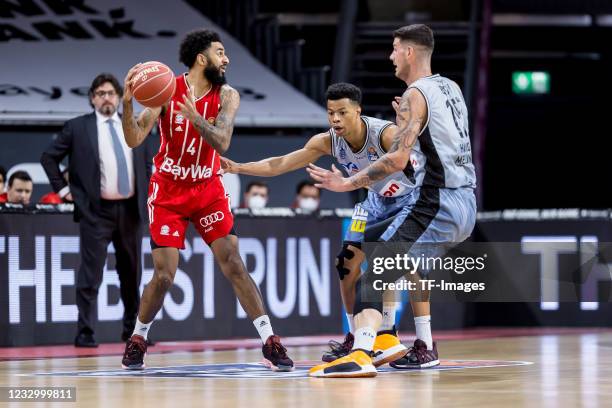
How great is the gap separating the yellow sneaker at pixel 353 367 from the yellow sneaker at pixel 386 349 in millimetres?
598

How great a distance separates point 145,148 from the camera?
415 inches

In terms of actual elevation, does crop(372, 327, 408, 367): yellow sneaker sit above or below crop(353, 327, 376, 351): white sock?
below

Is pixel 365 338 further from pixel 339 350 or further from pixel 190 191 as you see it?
pixel 190 191

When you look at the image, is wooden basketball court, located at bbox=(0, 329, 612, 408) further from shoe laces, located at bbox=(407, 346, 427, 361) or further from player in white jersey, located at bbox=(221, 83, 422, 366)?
player in white jersey, located at bbox=(221, 83, 422, 366)

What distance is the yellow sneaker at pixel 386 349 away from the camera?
764 cm

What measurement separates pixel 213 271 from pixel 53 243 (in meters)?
1.47

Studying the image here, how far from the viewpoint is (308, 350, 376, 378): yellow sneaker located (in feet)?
22.9

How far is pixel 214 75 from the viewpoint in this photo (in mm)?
7793

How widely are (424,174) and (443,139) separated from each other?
0.90ft

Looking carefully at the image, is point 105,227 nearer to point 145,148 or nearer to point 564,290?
point 145,148

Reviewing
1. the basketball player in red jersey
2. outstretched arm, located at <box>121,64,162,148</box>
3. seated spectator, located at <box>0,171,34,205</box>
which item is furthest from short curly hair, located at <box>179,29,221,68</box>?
seated spectator, located at <box>0,171,34,205</box>

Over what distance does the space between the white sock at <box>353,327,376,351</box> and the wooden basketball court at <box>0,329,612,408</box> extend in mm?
182

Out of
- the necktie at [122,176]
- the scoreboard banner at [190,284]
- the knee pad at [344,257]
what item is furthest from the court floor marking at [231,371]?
the scoreboard banner at [190,284]

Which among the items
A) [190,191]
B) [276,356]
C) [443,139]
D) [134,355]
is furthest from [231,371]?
[443,139]
